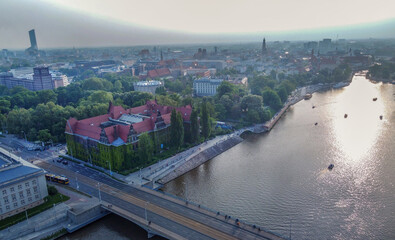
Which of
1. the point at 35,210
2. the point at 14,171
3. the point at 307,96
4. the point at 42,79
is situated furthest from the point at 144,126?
the point at 42,79

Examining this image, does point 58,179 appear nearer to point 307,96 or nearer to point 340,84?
point 307,96

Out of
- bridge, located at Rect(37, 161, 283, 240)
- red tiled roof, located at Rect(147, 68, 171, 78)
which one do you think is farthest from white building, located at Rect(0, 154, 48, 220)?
red tiled roof, located at Rect(147, 68, 171, 78)

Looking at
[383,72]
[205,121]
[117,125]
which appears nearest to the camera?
[117,125]

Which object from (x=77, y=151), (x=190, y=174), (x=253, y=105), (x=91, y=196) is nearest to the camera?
(x=91, y=196)

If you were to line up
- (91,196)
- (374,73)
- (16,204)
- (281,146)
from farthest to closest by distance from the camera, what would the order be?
(374,73) < (281,146) < (91,196) < (16,204)

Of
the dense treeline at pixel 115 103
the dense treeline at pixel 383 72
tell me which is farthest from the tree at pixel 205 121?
the dense treeline at pixel 383 72

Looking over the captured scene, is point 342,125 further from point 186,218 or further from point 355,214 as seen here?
point 186,218

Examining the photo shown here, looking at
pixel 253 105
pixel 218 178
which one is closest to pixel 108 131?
pixel 218 178
